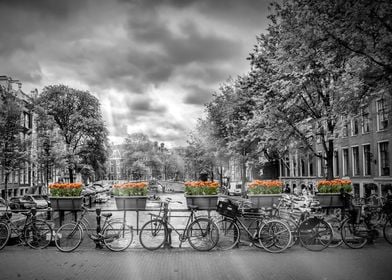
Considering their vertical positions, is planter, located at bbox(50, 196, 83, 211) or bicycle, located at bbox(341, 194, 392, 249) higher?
planter, located at bbox(50, 196, 83, 211)

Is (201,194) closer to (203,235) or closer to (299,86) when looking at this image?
(203,235)

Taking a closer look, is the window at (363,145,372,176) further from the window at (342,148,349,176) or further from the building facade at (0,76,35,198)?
the building facade at (0,76,35,198)

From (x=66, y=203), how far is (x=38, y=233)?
1246 millimetres

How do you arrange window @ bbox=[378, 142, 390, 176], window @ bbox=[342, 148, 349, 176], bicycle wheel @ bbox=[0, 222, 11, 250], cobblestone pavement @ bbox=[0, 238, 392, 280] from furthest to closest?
1. window @ bbox=[342, 148, 349, 176]
2. window @ bbox=[378, 142, 390, 176]
3. bicycle wheel @ bbox=[0, 222, 11, 250]
4. cobblestone pavement @ bbox=[0, 238, 392, 280]

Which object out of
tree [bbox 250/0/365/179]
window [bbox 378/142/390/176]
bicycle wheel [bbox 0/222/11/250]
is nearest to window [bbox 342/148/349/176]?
window [bbox 378/142/390/176]

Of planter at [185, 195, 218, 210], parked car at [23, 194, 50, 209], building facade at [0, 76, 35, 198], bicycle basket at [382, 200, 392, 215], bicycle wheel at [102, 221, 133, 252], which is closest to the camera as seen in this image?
bicycle wheel at [102, 221, 133, 252]

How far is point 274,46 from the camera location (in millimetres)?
24688

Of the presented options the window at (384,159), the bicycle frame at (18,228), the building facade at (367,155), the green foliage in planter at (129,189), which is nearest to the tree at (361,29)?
the green foliage in planter at (129,189)

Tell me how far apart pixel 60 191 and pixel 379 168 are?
27516 millimetres

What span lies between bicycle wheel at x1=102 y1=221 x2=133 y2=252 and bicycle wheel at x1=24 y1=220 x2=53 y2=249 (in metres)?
1.69

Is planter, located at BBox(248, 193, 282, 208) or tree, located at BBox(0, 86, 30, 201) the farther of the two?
tree, located at BBox(0, 86, 30, 201)

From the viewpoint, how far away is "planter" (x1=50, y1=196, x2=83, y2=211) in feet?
39.2

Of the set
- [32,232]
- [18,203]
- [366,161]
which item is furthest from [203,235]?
[366,161]

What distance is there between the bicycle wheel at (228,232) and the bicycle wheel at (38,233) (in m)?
4.77
